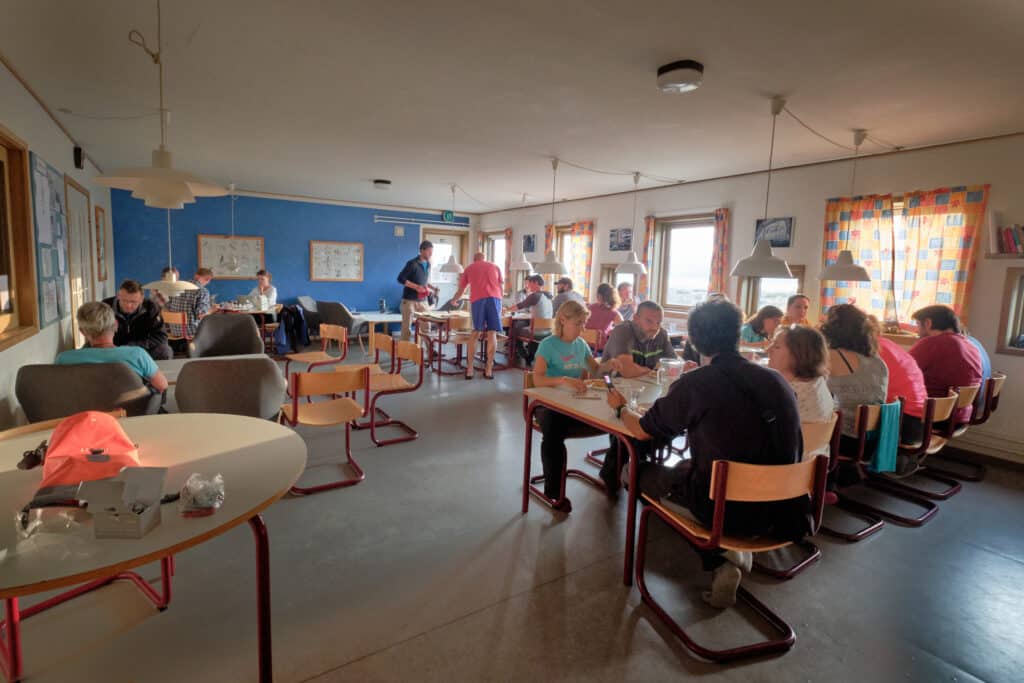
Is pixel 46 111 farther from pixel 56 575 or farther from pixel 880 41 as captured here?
pixel 880 41

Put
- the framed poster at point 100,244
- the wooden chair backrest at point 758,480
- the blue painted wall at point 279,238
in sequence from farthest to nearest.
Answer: the blue painted wall at point 279,238, the framed poster at point 100,244, the wooden chair backrest at point 758,480

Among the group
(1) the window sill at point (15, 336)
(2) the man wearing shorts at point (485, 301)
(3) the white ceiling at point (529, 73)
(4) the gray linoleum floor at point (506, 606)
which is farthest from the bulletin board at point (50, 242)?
(2) the man wearing shorts at point (485, 301)

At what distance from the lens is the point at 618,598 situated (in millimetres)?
2096

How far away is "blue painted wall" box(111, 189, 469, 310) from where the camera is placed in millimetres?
7875

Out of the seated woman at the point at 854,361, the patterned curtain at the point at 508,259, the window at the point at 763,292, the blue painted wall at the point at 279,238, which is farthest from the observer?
the patterned curtain at the point at 508,259

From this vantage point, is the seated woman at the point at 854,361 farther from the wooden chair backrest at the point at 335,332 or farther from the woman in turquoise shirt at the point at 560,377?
the wooden chair backrest at the point at 335,332

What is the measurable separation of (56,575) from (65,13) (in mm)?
2786

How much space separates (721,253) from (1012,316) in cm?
263

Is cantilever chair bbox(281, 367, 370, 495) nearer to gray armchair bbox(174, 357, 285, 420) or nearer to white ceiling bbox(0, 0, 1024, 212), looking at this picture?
gray armchair bbox(174, 357, 285, 420)

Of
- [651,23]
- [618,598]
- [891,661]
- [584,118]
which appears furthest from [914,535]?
[584,118]

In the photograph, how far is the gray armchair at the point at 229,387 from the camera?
8.45 ft

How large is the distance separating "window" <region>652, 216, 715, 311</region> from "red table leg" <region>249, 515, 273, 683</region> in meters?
5.99

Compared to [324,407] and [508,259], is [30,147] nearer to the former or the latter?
[324,407]

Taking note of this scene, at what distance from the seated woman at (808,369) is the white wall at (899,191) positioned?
10.1ft
